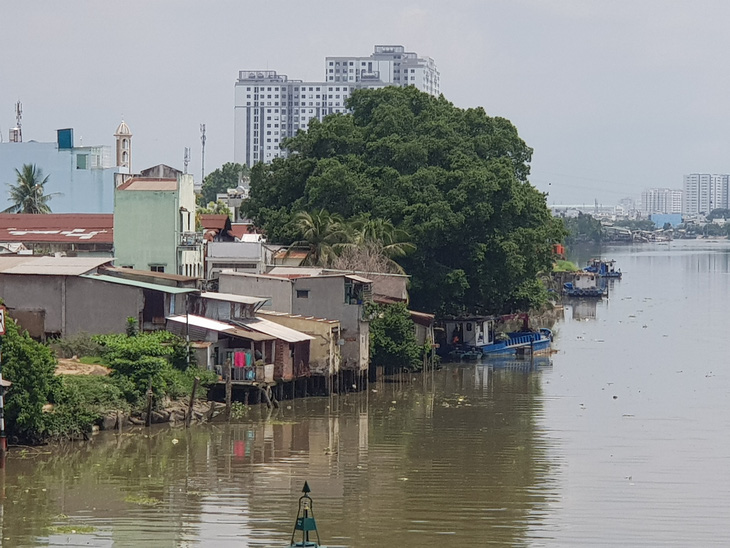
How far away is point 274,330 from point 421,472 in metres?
10.2

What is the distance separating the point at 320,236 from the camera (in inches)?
2104

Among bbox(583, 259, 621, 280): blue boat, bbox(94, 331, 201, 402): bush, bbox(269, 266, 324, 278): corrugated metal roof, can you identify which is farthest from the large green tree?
bbox(94, 331, 201, 402): bush

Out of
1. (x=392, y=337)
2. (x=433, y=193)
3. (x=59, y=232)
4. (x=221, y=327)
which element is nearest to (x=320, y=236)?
A: (x=433, y=193)

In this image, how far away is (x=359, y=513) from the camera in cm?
2755

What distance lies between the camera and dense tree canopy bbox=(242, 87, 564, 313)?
5538 cm

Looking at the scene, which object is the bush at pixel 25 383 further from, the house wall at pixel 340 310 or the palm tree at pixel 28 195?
the palm tree at pixel 28 195

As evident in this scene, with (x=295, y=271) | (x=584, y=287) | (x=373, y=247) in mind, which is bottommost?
Answer: (x=584, y=287)

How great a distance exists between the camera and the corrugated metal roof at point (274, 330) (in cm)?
4031

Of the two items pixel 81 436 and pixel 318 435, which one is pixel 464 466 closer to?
pixel 318 435

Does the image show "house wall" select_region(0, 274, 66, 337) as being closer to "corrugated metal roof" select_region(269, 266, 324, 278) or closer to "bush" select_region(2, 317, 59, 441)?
"bush" select_region(2, 317, 59, 441)

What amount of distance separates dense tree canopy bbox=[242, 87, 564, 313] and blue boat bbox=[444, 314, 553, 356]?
81 cm

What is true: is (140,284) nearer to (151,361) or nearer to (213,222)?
(151,361)

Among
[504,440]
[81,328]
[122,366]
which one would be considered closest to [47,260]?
[81,328]

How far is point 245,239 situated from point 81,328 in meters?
20.5
